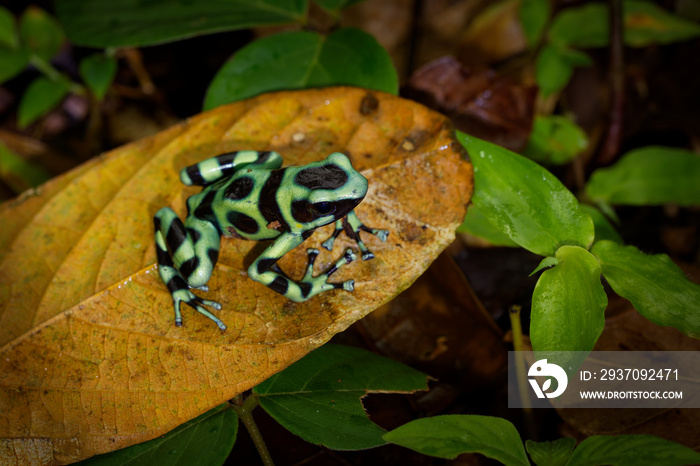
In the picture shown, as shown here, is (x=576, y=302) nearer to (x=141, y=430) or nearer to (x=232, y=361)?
(x=232, y=361)

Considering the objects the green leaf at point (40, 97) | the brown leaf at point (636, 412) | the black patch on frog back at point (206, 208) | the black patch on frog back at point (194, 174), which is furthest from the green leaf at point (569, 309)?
the green leaf at point (40, 97)

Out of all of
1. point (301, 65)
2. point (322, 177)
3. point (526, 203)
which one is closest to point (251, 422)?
point (322, 177)

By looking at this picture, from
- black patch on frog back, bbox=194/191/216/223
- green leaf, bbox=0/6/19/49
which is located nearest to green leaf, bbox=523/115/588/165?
black patch on frog back, bbox=194/191/216/223

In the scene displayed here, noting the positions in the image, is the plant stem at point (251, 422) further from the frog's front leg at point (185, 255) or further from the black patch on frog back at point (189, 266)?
the black patch on frog back at point (189, 266)

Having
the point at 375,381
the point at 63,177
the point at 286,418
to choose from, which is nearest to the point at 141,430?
the point at 286,418

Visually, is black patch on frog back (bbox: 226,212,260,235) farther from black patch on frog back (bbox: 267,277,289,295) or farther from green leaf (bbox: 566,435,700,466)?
green leaf (bbox: 566,435,700,466)

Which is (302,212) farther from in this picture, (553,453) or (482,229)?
(553,453)

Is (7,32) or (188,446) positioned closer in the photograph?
(188,446)
